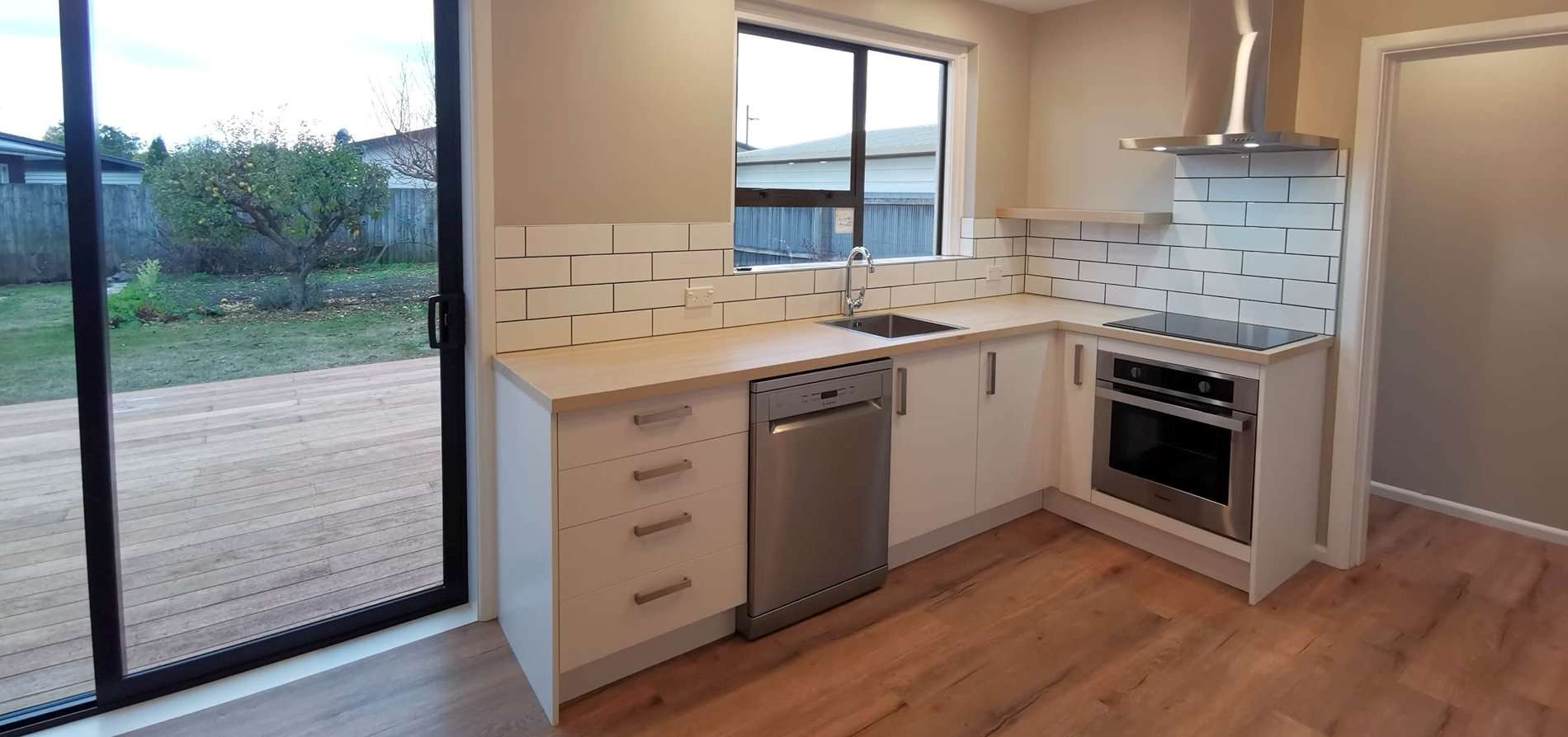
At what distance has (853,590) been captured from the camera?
3006 mm

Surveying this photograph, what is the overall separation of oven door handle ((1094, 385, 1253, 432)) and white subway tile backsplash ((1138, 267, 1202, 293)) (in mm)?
704

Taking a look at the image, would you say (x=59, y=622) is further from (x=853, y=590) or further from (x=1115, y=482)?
(x=1115, y=482)

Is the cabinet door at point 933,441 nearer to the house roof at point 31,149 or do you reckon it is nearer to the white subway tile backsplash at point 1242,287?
the white subway tile backsplash at point 1242,287

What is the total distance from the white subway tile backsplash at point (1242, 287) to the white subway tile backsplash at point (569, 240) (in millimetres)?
2450

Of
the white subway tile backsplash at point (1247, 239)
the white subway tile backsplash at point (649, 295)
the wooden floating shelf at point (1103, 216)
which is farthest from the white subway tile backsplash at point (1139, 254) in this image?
the white subway tile backsplash at point (649, 295)

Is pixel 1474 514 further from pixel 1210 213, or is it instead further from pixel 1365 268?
pixel 1210 213

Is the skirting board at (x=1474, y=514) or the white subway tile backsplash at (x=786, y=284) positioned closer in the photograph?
the white subway tile backsplash at (x=786, y=284)

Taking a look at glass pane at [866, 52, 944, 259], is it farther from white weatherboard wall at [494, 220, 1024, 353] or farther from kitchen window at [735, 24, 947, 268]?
white weatherboard wall at [494, 220, 1024, 353]

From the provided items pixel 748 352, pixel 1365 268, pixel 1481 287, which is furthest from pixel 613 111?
pixel 1481 287

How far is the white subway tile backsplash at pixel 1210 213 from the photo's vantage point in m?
3.55

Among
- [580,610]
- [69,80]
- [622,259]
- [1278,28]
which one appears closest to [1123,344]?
[1278,28]

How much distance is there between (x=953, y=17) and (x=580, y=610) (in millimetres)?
2907

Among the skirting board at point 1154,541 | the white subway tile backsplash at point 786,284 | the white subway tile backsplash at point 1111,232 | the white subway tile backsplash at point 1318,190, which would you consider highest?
the white subway tile backsplash at point 1318,190

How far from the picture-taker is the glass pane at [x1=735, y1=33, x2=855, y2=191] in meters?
3.42
